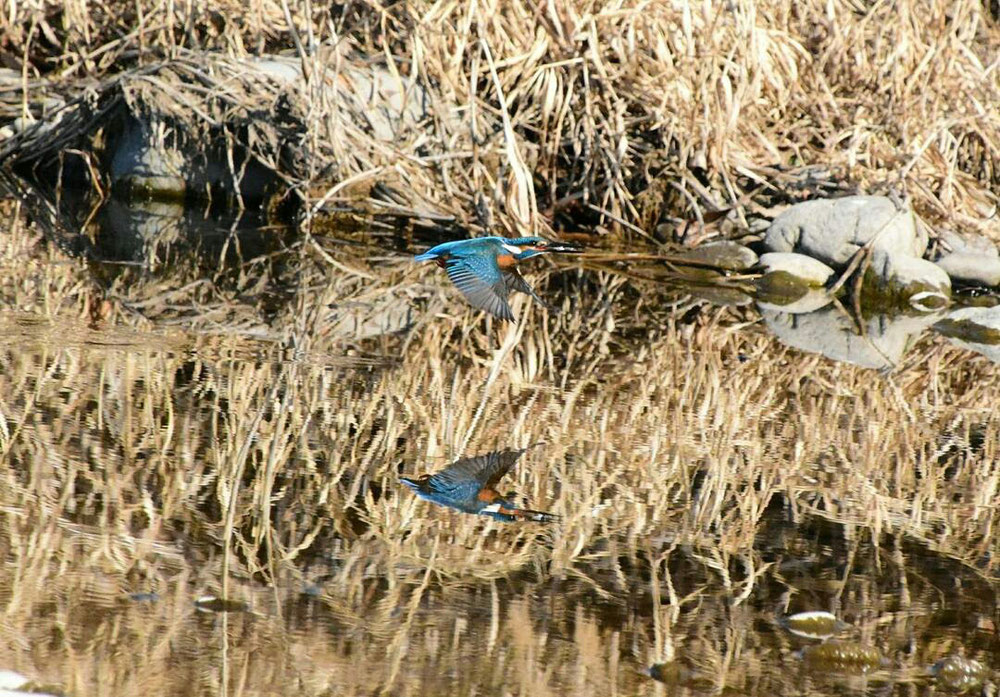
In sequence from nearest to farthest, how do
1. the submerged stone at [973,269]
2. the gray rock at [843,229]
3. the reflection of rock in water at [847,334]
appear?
the reflection of rock in water at [847,334] → the gray rock at [843,229] → the submerged stone at [973,269]

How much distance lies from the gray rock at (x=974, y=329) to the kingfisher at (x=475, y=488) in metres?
3.36

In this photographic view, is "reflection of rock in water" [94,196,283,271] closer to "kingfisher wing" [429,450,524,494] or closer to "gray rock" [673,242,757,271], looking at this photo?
"gray rock" [673,242,757,271]

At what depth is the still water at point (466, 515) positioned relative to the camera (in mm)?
2641

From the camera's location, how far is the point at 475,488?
12.0ft

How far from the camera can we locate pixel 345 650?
262cm

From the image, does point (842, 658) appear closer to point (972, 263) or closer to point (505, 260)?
point (505, 260)

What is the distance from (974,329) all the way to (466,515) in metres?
4.27

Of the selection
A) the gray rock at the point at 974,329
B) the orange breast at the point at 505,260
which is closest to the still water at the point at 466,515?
the gray rock at the point at 974,329

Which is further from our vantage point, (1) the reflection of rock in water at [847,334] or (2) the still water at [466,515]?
(1) the reflection of rock in water at [847,334]

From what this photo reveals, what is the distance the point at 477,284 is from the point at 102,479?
1.36 m

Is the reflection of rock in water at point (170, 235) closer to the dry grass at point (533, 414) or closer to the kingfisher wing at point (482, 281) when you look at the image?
the dry grass at point (533, 414)

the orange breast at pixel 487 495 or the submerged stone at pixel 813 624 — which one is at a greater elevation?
the orange breast at pixel 487 495

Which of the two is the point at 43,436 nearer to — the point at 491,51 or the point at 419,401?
the point at 419,401

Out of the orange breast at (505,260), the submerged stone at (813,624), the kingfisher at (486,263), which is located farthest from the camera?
the orange breast at (505,260)
